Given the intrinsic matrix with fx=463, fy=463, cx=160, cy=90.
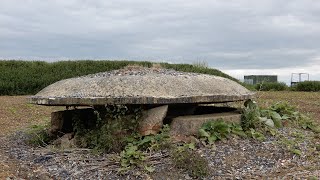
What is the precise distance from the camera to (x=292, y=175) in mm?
5047

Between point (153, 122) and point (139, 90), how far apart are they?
449 millimetres

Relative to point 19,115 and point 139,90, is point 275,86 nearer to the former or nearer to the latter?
point 19,115

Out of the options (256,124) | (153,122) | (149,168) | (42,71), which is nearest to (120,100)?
(153,122)

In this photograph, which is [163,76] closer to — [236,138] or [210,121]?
[210,121]

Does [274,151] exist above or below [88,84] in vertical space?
below

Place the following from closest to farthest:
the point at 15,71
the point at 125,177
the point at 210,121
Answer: the point at 125,177 < the point at 210,121 < the point at 15,71

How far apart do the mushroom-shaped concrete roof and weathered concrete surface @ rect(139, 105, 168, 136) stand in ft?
0.67

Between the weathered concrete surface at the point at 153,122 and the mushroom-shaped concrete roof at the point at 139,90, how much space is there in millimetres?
203

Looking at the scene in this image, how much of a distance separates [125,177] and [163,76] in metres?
1.80

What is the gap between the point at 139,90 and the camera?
5887mm

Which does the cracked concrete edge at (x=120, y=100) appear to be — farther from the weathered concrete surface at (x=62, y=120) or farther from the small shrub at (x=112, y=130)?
the weathered concrete surface at (x=62, y=120)

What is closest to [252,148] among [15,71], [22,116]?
[22,116]

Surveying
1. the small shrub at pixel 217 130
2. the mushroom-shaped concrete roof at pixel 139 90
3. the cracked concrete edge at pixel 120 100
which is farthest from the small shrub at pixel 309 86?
the cracked concrete edge at pixel 120 100

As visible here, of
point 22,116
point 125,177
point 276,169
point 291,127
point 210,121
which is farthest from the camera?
point 22,116
